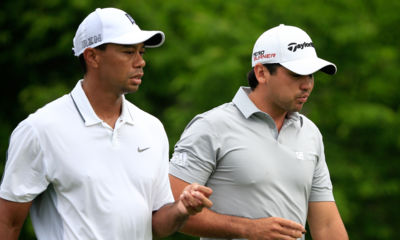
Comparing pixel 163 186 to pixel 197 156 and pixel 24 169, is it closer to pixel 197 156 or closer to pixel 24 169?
pixel 197 156

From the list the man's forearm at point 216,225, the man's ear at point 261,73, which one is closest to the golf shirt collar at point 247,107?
the man's ear at point 261,73

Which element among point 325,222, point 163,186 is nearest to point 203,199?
point 163,186

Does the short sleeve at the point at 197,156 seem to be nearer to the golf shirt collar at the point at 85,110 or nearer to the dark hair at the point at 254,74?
the dark hair at the point at 254,74

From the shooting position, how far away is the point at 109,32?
3.95 meters

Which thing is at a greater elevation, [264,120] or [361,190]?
[264,120]

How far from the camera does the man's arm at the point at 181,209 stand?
12.1 feet

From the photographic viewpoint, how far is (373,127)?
12.2 m

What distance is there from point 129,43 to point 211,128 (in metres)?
0.86

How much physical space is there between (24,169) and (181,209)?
74 centimetres

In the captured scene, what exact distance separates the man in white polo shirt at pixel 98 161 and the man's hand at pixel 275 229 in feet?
1.61

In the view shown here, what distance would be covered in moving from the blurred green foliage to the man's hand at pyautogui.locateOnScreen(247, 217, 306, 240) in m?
6.57

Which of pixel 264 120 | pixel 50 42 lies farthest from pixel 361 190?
pixel 264 120

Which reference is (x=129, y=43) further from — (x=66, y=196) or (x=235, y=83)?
(x=235, y=83)

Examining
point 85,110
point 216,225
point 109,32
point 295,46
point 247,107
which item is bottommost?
point 216,225
